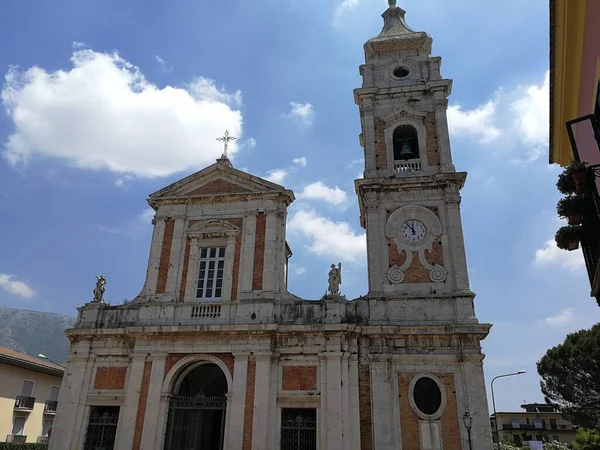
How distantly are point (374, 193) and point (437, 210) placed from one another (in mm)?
2558

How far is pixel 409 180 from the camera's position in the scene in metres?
19.5

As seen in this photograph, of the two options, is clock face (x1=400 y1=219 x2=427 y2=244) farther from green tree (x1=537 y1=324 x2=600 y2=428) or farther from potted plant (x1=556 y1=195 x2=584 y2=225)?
green tree (x1=537 y1=324 x2=600 y2=428)

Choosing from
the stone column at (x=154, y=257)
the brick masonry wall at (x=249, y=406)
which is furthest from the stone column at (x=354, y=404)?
→ the stone column at (x=154, y=257)

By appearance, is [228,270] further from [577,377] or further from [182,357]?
[577,377]

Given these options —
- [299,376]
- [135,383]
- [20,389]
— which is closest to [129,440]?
[135,383]

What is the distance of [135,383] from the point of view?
17.8 metres

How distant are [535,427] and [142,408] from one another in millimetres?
47575

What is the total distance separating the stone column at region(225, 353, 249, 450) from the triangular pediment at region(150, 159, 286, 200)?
718 centimetres

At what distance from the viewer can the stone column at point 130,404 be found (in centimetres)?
1706

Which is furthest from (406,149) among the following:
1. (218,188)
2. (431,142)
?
(218,188)

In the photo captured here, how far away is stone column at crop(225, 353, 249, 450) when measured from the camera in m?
16.4

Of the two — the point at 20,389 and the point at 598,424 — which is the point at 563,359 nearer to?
the point at 598,424

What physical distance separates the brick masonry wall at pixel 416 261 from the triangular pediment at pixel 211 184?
6.68 meters

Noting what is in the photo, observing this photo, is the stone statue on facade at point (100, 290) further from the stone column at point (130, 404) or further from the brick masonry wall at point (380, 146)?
the brick masonry wall at point (380, 146)
